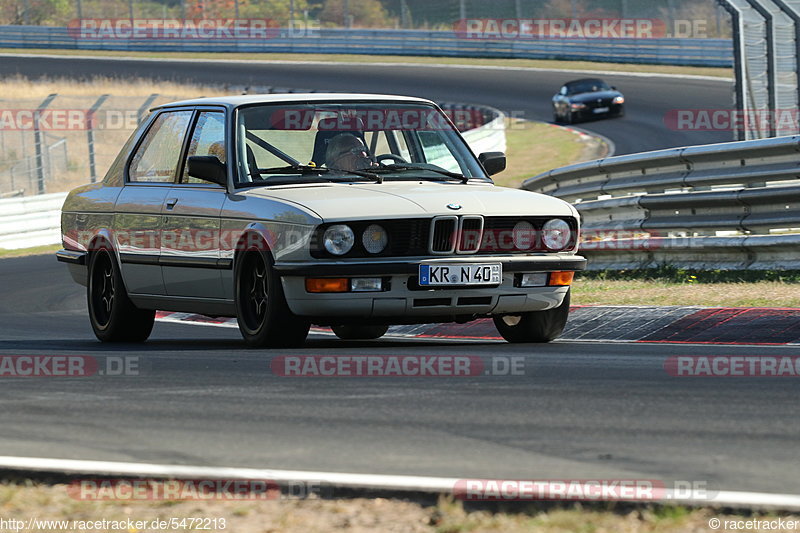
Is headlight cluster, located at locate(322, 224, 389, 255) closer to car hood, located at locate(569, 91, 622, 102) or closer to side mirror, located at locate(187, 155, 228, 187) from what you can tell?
side mirror, located at locate(187, 155, 228, 187)

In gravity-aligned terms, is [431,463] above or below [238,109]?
below

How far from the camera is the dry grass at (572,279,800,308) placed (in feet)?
32.4

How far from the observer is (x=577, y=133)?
34281 mm

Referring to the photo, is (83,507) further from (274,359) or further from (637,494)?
(274,359)

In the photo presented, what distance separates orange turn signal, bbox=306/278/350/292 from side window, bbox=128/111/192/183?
2.04 meters

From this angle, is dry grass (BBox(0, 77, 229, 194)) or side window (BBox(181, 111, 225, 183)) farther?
dry grass (BBox(0, 77, 229, 194))

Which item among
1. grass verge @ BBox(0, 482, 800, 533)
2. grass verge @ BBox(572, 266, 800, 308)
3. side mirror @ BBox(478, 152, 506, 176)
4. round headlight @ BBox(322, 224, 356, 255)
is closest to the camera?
grass verge @ BBox(0, 482, 800, 533)

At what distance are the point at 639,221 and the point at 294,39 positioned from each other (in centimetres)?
4161

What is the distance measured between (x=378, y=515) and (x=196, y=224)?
4.90m

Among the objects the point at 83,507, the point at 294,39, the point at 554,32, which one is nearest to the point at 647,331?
the point at 83,507

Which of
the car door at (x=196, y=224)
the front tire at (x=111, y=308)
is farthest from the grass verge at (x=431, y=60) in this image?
the car door at (x=196, y=224)

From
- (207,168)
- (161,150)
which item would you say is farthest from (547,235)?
(161,150)

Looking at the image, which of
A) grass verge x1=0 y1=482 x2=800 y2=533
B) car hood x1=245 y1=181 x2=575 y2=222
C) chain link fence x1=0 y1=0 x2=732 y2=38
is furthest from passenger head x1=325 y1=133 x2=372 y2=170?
chain link fence x1=0 y1=0 x2=732 y2=38

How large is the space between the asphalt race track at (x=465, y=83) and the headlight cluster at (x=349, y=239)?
2305cm
